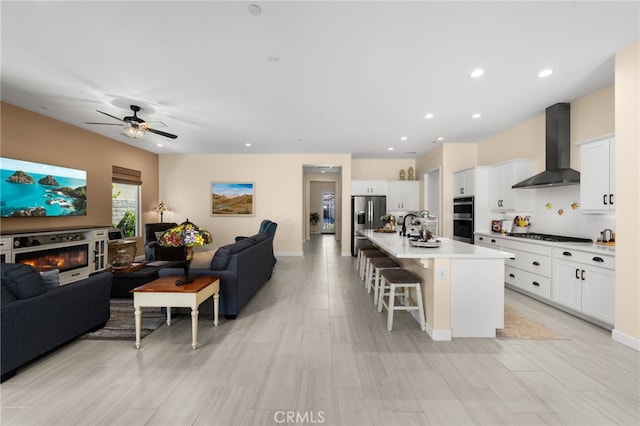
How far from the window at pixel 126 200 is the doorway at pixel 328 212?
26.3ft

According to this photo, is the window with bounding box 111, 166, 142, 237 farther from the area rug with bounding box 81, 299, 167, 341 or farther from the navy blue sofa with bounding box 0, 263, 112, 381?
the navy blue sofa with bounding box 0, 263, 112, 381

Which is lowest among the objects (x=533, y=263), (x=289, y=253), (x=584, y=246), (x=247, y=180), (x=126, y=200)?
(x=289, y=253)

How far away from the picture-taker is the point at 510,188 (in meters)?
4.47

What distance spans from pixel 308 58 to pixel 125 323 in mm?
3484

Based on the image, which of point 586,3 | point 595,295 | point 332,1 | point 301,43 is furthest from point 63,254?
point 595,295

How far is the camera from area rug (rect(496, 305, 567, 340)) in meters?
2.57

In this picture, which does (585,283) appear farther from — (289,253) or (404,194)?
(289,253)

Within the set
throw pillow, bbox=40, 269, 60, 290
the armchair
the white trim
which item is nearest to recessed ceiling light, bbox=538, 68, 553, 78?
the white trim

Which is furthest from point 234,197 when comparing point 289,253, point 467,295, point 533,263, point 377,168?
point 533,263

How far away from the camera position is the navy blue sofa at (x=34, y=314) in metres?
1.85

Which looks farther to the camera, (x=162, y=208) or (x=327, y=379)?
(x=162, y=208)

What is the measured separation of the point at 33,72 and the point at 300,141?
402 centimetres

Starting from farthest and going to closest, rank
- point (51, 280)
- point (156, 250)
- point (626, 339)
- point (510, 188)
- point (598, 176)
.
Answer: point (156, 250)
point (510, 188)
point (598, 176)
point (626, 339)
point (51, 280)

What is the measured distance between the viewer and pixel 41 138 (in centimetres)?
422
